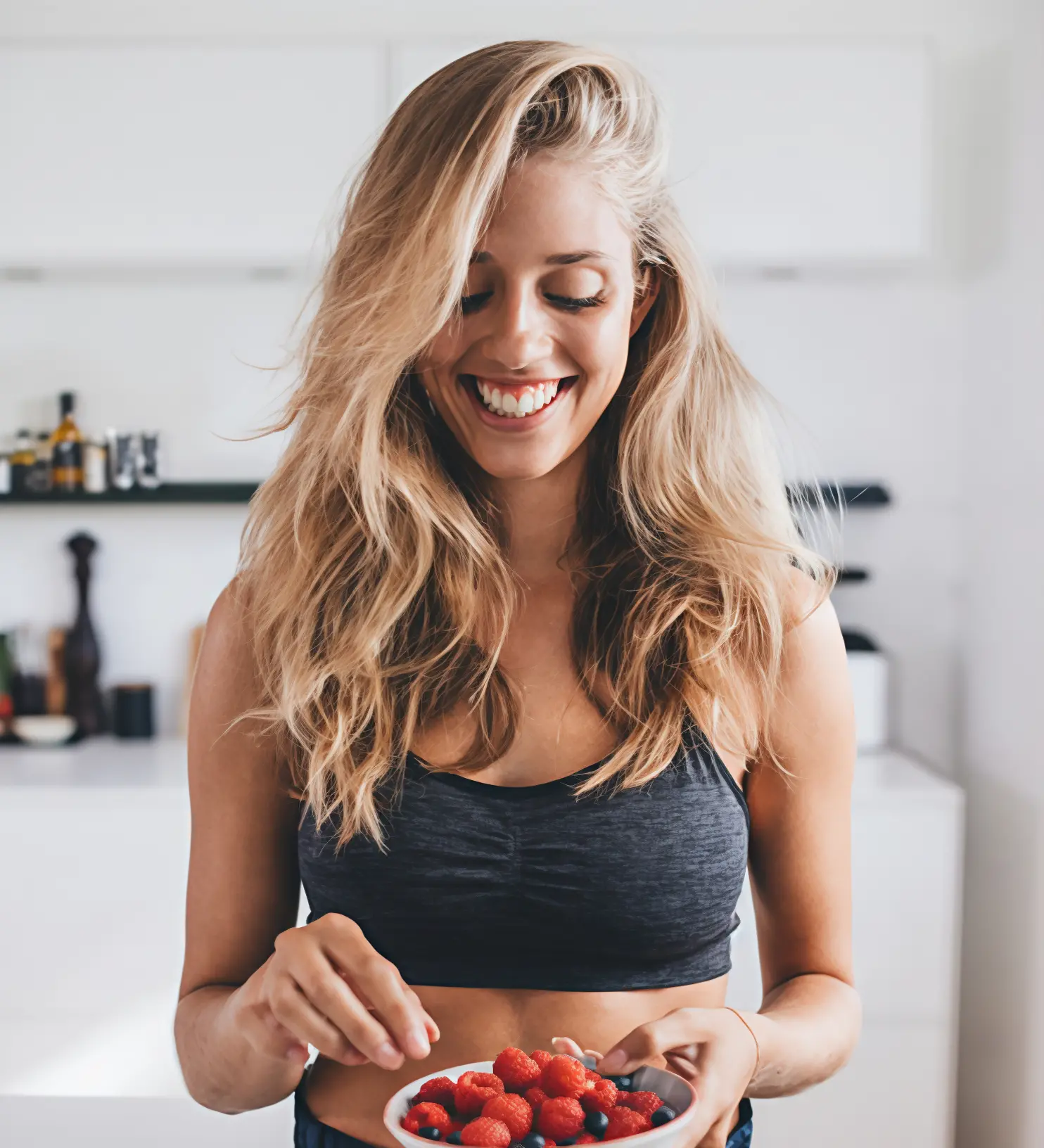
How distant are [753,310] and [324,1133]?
2227 mm

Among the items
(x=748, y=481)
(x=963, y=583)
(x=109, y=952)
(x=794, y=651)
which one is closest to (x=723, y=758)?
(x=794, y=651)

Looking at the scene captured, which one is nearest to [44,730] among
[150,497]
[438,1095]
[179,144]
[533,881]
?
[150,497]

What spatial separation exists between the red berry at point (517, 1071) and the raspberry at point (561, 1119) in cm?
4

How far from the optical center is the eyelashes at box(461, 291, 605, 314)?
96cm

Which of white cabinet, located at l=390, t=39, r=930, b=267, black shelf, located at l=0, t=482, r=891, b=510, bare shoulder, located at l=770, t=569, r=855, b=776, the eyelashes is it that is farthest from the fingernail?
black shelf, located at l=0, t=482, r=891, b=510

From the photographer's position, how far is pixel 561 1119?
73 centimetres

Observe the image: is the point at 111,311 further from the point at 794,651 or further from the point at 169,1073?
the point at 794,651

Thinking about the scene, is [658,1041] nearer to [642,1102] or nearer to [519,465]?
[642,1102]

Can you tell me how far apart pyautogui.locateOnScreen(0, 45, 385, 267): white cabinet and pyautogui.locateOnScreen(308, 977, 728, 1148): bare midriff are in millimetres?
1806

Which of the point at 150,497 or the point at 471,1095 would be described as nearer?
the point at 471,1095

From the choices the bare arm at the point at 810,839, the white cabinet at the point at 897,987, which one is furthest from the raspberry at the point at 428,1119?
the white cabinet at the point at 897,987

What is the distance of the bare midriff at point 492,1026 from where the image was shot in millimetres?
956

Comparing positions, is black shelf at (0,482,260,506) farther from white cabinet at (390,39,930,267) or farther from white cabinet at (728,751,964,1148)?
white cabinet at (728,751,964,1148)

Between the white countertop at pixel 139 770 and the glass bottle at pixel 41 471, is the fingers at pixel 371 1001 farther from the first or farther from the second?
the glass bottle at pixel 41 471
